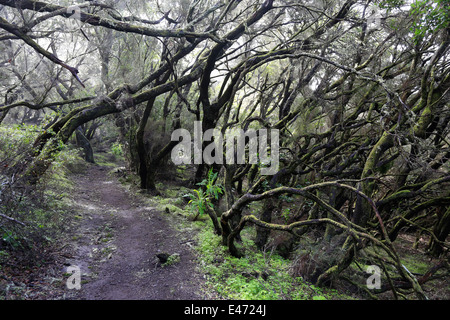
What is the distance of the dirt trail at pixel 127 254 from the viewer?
3742 millimetres

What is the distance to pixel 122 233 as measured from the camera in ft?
18.9

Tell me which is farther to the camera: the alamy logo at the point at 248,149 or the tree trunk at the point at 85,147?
the tree trunk at the point at 85,147

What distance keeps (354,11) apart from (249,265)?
6348 mm

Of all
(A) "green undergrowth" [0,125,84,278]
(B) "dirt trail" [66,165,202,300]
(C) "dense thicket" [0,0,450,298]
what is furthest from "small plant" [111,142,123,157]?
(A) "green undergrowth" [0,125,84,278]

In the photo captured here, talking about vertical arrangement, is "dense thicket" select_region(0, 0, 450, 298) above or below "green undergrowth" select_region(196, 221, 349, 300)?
above

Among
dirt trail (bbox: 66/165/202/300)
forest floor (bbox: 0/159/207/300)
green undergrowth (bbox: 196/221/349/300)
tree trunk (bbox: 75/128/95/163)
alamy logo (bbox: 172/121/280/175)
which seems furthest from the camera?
tree trunk (bbox: 75/128/95/163)

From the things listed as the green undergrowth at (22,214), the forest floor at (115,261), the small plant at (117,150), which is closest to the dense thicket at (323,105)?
the green undergrowth at (22,214)

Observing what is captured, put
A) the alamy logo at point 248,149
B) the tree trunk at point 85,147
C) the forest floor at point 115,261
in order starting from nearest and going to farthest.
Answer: the forest floor at point 115,261, the alamy logo at point 248,149, the tree trunk at point 85,147

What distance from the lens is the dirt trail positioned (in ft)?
12.3

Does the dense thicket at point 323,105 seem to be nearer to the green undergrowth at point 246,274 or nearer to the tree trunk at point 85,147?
the green undergrowth at point 246,274

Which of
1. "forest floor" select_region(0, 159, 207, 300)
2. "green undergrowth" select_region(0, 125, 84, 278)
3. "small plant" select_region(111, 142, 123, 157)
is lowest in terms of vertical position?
"forest floor" select_region(0, 159, 207, 300)

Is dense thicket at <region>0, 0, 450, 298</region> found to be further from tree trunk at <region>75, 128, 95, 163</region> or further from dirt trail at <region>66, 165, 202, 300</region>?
tree trunk at <region>75, 128, 95, 163</region>

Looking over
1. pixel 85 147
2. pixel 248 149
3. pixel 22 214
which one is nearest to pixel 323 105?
pixel 248 149

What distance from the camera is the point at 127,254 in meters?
4.82
